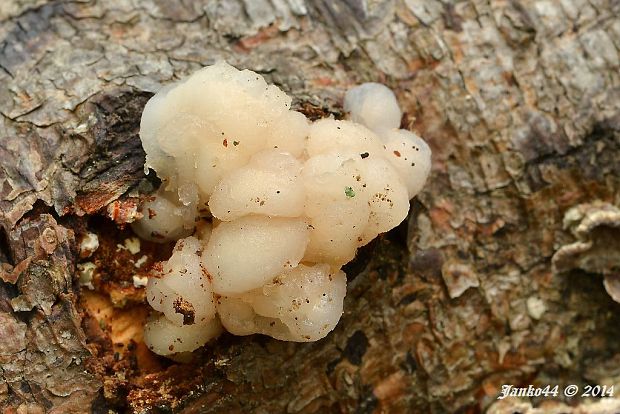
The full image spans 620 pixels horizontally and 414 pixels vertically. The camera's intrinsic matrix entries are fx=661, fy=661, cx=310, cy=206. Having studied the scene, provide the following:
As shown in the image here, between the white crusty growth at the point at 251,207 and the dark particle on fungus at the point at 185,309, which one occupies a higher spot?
the white crusty growth at the point at 251,207

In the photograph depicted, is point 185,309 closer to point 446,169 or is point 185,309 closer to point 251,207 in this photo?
point 251,207

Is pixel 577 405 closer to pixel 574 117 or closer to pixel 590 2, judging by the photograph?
pixel 574 117

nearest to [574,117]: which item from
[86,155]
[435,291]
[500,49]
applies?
[500,49]

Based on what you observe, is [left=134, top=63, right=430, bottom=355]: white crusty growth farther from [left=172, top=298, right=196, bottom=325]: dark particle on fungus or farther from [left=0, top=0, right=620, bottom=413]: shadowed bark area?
[left=0, top=0, right=620, bottom=413]: shadowed bark area

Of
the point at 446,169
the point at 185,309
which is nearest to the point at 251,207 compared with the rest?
the point at 185,309

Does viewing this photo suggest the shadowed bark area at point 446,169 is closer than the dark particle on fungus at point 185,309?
No

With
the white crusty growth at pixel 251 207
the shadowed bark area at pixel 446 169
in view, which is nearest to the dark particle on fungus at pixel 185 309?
the white crusty growth at pixel 251 207

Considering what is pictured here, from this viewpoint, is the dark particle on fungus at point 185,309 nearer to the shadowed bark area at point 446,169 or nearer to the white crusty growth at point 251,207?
the white crusty growth at point 251,207

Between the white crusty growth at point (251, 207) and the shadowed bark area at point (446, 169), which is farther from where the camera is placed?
the shadowed bark area at point (446, 169)
